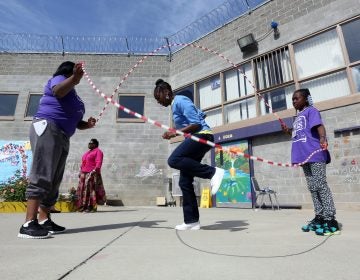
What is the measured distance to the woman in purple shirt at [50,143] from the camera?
291cm

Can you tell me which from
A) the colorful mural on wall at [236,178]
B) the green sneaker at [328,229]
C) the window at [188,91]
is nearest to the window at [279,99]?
the colorful mural on wall at [236,178]

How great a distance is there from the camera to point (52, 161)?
3.09m

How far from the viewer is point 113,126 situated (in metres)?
12.5

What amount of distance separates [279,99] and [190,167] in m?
6.93

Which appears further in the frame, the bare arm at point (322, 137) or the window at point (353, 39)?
the window at point (353, 39)

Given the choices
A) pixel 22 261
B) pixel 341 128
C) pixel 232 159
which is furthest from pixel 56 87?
pixel 232 159

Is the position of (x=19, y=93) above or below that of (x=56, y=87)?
above

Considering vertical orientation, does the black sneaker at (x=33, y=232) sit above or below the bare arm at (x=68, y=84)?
below

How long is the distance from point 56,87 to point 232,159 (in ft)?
25.4

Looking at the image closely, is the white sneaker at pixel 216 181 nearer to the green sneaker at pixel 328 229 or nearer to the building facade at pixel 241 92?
the green sneaker at pixel 328 229

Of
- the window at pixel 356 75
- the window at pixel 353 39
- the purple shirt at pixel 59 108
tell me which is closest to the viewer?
the purple shirt at pixel 59 108

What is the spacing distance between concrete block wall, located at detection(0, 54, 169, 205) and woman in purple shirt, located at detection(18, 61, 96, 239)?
8.51 m

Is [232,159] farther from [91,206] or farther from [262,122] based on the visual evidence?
[91,206]

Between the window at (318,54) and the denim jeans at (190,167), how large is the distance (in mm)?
6658
